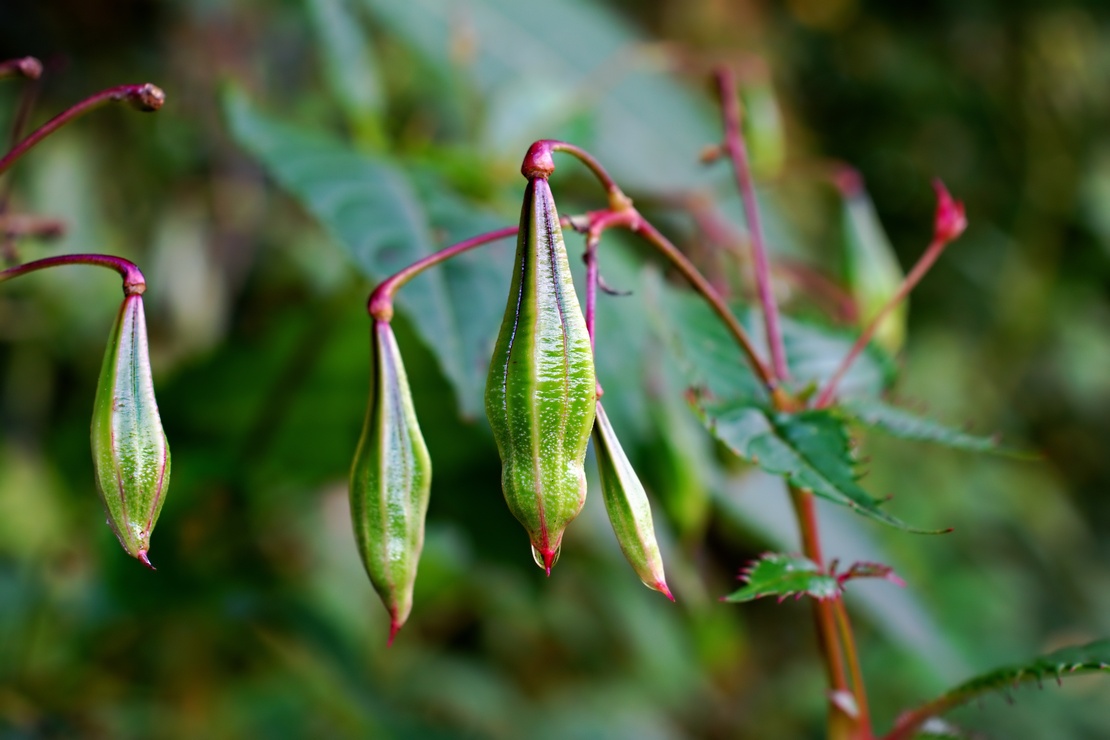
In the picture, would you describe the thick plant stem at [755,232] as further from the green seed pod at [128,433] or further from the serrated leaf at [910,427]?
the green seed pod at [128,433]

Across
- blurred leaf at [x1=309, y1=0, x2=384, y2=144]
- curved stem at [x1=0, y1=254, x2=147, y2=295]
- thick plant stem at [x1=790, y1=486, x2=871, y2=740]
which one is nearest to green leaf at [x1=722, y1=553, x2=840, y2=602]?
thick plant stem at [x1=790, y1=486, x2=871, y2=740]

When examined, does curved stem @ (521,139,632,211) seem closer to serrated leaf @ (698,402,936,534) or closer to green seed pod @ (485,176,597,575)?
green seed pod @ (485,176,597,575)


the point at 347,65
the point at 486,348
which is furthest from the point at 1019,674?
the point at 347,65

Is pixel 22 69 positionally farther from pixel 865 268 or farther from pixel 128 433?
pixel 865 268

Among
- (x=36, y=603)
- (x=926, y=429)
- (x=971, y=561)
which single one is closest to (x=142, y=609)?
(x=36, y=603)

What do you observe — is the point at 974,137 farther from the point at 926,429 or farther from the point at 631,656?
the point at 926,429

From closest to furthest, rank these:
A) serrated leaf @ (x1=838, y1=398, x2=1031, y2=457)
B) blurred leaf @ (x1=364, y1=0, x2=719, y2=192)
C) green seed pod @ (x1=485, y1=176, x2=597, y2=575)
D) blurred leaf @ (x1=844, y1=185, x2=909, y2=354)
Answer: green seed pod @ (x1=485, y1=176, x2=597, y2=575) → serrated leaf @ (x1=838, y1=398, x2=1031, y2=457) → blurred leaf @ (x1=844, y1=185, x2=909, y2=354) → blurred leaf @ (x1=364, y1=0, x2=719, y2=192)
